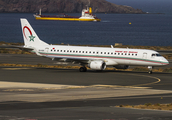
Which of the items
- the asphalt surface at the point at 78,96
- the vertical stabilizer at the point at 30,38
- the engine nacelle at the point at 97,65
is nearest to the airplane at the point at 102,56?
the engine nacelle at the point at 97,65

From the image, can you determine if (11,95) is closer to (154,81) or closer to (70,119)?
(70,119)

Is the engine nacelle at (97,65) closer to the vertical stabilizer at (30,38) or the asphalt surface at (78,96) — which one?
the asphalt surface at (78,96)

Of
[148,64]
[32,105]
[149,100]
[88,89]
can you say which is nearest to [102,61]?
[148,64]

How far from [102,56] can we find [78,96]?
22224 mm

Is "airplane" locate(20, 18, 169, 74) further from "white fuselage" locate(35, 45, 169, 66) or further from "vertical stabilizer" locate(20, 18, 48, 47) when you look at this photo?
"vertical stabilizer" locate(20, 18, 48, 47)

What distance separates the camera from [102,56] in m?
51.1

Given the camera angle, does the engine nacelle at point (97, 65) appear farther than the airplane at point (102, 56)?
Yes

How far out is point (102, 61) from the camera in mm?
50219

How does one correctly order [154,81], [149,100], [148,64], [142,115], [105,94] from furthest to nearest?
[148,64] < [154,81] < [105,94] < [149,100] < [142,115]

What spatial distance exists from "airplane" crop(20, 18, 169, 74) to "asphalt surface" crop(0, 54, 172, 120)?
3410mm

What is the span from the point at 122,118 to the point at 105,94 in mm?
11645

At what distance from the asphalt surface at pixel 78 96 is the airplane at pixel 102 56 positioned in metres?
3.41

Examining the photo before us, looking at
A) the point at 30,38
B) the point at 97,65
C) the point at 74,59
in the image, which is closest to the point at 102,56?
the point at 97,65

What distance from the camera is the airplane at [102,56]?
49.3m
